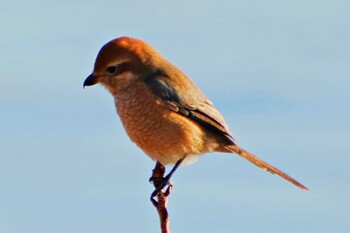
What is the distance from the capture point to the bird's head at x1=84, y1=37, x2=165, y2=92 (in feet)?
18.8

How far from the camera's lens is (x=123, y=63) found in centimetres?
598

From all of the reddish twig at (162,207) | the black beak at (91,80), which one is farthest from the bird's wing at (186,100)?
the reddish twig at (162,207)

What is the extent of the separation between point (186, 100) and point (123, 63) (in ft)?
2.14

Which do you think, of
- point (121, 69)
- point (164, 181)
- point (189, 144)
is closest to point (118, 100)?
point (121, 69)

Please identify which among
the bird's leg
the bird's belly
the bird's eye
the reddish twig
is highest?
the bird's eye

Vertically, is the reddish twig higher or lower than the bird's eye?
lower

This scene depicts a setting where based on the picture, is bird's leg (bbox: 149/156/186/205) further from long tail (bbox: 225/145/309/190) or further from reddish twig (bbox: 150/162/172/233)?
long tail (bbox: 225/145/309/190)

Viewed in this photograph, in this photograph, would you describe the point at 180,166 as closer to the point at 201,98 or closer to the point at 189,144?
the point at 189,144

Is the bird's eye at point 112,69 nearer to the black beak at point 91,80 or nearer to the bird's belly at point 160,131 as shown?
the black beak at point 91,80

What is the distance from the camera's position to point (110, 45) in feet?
18.9

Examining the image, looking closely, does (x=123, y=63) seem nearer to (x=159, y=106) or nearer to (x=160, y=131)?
(x=159, y=106)

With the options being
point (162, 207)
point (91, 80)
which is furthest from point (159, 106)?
point (162, 207)

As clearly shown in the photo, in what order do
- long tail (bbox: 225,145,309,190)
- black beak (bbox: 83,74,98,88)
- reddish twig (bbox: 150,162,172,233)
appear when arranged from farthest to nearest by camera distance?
long tail (bbox: 225,145,309,190), black beak (bbox: 83,74,98,88), reddish twig (bbox: 150,162,172,233)

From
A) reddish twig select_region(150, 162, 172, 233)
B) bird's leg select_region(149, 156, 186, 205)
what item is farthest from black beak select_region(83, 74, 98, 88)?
reddish twig select_region(150, 162, 172, 233)
